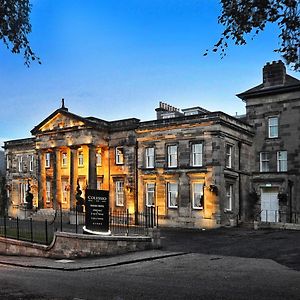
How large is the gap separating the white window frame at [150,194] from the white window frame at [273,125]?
11.0 meters

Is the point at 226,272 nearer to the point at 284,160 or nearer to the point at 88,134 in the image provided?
the point at 284,160

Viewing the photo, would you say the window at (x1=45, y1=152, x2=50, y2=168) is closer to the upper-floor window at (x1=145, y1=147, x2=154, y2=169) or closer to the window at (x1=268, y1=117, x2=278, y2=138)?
the upper-floor window at (x1=145, y1=147, x2=154, y2=169)

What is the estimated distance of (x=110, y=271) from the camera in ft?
53.4

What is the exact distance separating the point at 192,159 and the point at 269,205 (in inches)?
314

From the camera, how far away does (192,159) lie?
114 ft

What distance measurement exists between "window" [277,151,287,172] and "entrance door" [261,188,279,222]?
179cm

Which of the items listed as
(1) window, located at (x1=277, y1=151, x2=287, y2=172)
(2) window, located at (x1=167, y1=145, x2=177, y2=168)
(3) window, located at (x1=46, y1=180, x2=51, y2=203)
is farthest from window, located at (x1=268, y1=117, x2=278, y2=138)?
(3) window, located at (x1=46, y1=180, x2=51, y2=203)

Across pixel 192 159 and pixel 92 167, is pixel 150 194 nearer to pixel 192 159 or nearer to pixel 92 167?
pixel 192 159

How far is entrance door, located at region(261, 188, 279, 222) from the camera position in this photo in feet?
118

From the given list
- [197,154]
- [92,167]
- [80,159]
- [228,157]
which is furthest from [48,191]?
[228,157]

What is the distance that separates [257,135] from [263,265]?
2323cm

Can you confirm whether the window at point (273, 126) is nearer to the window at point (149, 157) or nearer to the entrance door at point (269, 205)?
the entrance door at point (269, 205)

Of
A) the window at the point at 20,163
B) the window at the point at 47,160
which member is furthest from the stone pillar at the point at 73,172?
the window at the point at 20,163

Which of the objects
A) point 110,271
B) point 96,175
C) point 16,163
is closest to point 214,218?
point 96,175
